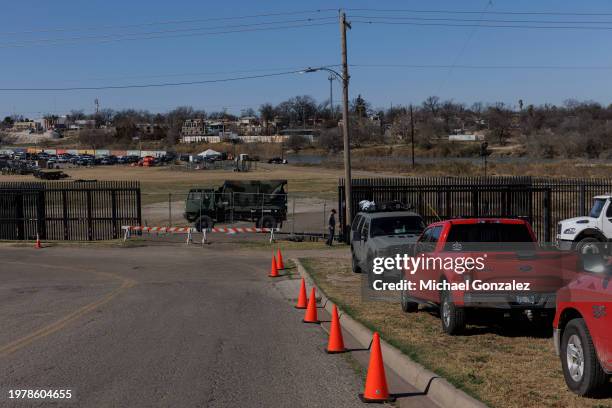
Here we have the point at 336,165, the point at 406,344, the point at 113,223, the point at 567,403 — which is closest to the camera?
the point at 567,403

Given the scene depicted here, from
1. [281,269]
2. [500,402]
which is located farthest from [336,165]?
[500,402]

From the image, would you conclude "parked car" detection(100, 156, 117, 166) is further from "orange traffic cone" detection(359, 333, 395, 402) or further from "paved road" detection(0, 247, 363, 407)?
"orange traffic cone" detection(359, 333, 395, 402)

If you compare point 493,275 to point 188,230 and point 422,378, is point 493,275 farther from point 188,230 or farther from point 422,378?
point 188,230

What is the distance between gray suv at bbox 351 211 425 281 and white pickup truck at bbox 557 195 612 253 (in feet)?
18.6

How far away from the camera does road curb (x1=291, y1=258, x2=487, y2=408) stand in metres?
7.41

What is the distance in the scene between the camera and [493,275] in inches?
414

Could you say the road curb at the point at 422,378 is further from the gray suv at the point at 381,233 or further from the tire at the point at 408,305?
the gray suv at the point at 381,233

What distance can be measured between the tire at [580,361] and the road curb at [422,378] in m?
1.04

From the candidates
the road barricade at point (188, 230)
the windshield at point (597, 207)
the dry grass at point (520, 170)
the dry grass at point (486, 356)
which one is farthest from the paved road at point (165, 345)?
the dry grass at point (520, 170)

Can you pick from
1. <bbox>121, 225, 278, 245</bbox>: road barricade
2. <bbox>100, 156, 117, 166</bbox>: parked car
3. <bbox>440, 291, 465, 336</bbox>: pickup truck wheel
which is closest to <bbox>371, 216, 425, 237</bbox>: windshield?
<bbox>440, 291, 465, 336</bbox>: pickup truck wheel

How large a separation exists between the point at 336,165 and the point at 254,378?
4122 inches

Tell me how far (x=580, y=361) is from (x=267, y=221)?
3110 cm

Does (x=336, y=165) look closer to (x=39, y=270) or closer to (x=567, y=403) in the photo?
(x=39, y=270)

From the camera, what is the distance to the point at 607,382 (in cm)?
712
